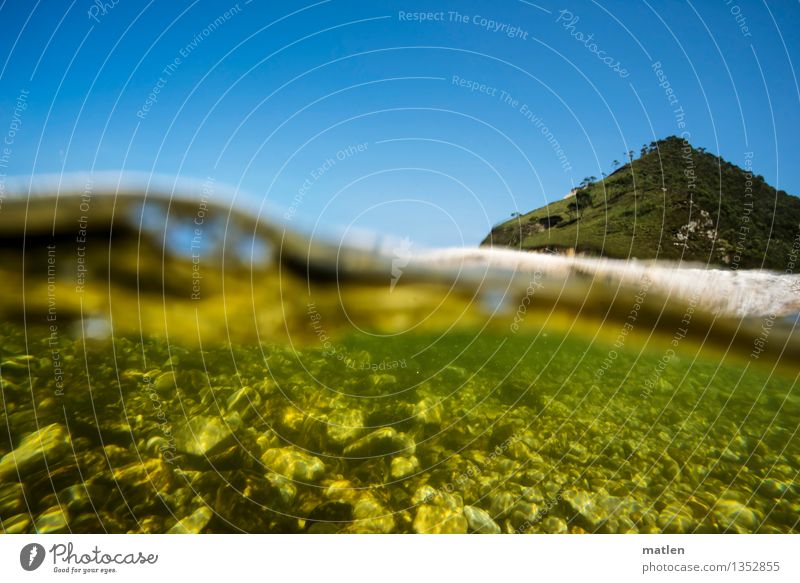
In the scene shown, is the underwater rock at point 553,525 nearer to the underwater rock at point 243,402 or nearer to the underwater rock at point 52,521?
the underwater rock at point 243,402

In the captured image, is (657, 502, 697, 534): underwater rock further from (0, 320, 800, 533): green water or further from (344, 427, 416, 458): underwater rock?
(344, 427, 416, 458): underwater rock

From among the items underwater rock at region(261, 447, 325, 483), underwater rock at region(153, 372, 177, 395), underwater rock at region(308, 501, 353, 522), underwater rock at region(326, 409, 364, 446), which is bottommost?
underwater rock at region(308, 501, 353, 522)

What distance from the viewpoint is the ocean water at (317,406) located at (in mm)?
1923

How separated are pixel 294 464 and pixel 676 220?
23.3ft

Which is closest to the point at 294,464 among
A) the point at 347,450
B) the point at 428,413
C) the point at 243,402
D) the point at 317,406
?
the point at 347,450

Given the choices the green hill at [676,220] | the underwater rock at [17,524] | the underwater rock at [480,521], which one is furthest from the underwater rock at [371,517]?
the green hill at [676,220]

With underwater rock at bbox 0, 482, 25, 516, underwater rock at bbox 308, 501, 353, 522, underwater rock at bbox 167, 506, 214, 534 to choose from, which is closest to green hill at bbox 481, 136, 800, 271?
underwater rock at bbox 308, 501, 353, 522

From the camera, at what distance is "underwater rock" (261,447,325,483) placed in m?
2.00

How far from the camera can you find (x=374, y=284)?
4.10m

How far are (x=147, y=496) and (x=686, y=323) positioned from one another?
6401mm

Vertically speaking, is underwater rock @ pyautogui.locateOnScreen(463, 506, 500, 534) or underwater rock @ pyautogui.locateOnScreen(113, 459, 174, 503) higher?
underwater rock @ pyautogui.locateOnScreen(113, 459, 174, 503)

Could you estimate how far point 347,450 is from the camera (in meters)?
2.23
